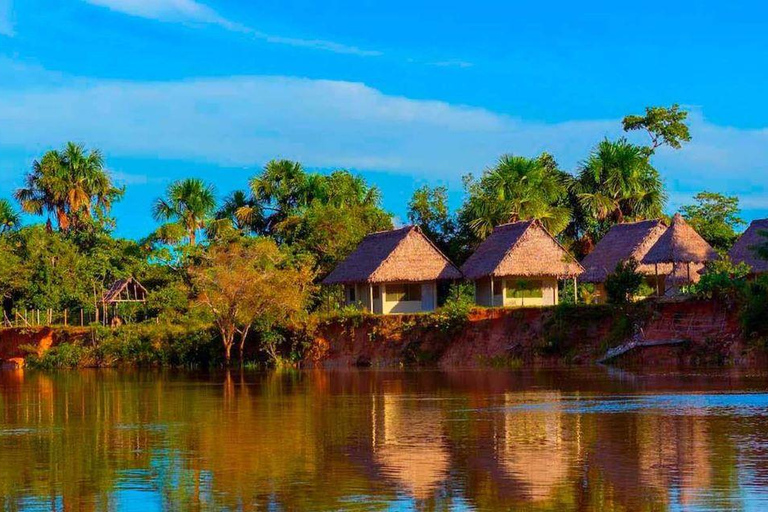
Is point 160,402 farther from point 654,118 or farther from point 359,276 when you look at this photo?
point 654,118

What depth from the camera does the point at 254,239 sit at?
5838cm

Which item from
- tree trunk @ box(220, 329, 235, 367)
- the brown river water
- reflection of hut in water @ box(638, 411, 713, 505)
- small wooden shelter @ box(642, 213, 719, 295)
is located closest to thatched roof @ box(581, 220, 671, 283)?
small wooden shelter @ box(642, 213, 719, 295)

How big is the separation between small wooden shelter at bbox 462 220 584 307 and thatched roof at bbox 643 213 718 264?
346 centimetres

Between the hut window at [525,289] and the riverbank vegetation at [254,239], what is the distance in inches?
94.0

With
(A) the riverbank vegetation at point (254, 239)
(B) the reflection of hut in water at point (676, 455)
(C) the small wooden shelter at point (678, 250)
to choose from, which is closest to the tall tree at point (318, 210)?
(A) the riverbank vegetation at point (254, 239)

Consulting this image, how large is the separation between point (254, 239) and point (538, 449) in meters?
40.4

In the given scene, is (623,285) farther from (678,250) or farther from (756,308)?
(756,308)

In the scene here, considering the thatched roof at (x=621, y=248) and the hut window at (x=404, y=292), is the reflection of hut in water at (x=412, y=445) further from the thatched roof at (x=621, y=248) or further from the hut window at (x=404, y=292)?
the thatched roof at (x=621, y=248)

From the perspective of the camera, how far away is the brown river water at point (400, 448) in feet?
48.7

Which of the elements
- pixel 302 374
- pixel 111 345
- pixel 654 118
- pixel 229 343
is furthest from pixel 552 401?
pixel 654 118

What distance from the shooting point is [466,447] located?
1961cm

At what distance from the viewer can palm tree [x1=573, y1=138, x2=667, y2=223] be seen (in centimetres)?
6359

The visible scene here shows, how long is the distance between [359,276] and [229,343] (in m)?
6.64

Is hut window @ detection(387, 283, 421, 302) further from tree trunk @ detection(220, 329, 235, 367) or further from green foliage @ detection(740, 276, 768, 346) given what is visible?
green foliage @ detection(740, 276, 768, 346)
